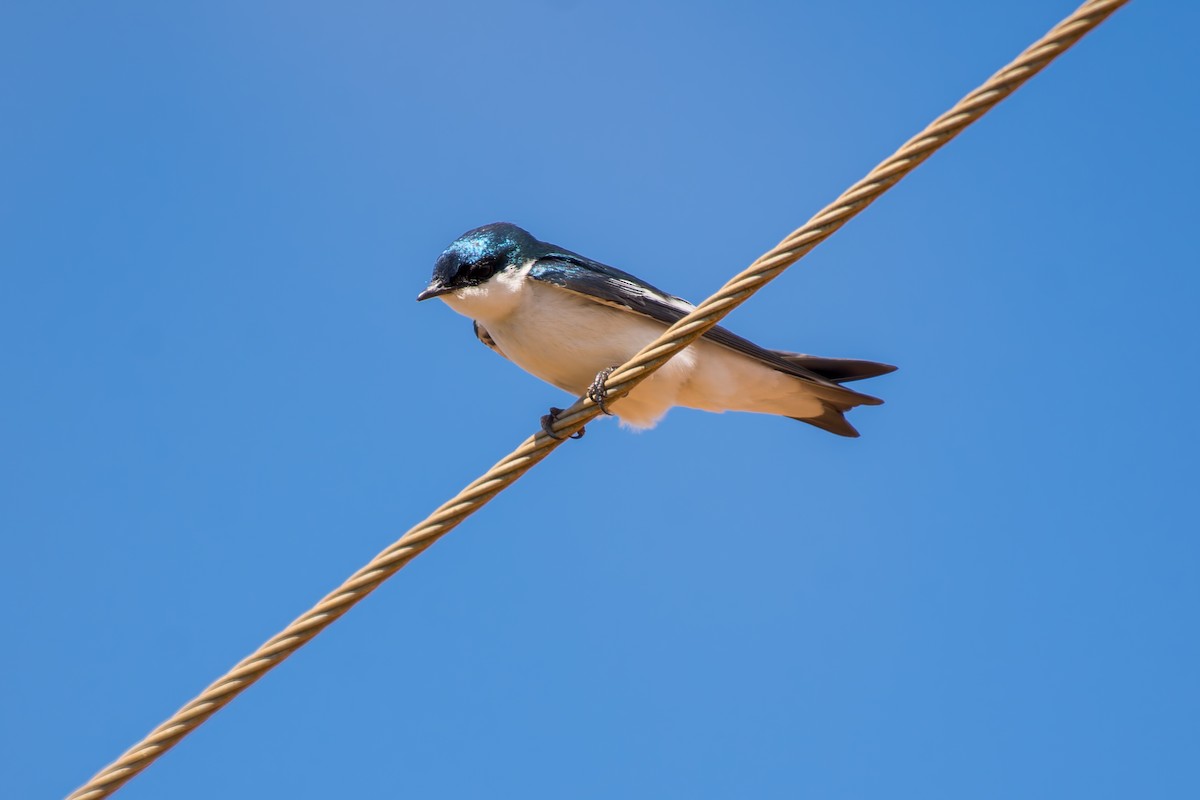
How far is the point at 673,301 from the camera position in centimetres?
489

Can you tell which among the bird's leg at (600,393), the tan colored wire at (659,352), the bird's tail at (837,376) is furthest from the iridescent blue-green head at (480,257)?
the tan colored wire at (659,352)

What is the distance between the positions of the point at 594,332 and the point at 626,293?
22 centimetres

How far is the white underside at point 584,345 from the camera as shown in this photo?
14.6ft

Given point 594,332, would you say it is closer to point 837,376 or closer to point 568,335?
point 568,335

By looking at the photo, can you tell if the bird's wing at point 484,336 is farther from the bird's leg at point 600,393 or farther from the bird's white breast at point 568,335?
the bird's leg at point 600,393

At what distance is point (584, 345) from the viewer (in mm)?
4449

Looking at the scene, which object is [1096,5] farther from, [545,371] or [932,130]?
[545,371]

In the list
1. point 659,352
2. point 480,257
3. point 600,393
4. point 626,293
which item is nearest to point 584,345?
point 626,293

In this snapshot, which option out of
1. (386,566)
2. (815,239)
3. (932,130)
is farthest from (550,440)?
(932,130)

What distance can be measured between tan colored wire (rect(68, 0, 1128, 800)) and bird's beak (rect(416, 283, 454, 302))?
5.48 feet

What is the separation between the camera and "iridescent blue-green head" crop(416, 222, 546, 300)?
15.1 feet

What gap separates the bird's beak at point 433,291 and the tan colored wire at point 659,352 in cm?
167

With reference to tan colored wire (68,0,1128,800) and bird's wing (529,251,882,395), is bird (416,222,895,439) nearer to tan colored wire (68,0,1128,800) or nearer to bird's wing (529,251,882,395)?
bird's wing (529,251,882,395)

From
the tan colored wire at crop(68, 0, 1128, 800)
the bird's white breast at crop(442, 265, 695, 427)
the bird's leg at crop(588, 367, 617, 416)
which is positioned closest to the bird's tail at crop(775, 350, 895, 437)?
the bird's white breast at crop(442, 265, 695, 427)
